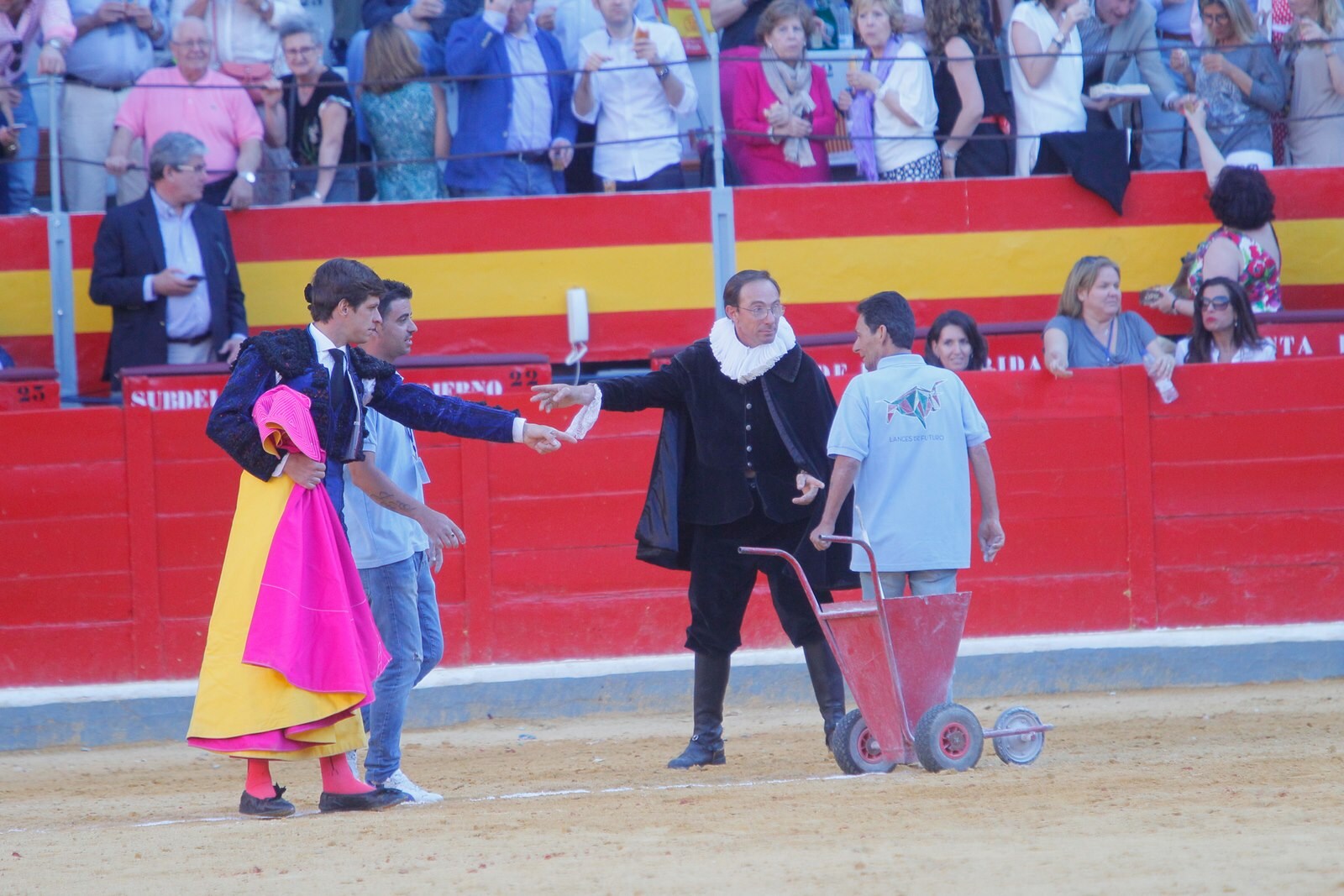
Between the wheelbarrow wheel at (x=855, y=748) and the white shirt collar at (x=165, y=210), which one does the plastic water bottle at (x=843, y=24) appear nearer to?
the white shirt collar at (x=165, y=210)

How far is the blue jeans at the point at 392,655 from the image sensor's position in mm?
5109

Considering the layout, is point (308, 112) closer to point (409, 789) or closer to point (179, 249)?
point (179, 249)

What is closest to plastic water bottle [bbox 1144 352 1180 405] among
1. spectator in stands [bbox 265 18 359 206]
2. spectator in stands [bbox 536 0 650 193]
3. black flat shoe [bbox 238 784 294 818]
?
spectator in stands [bbox 536 0 650 193]

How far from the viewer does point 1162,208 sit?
879 centimetres

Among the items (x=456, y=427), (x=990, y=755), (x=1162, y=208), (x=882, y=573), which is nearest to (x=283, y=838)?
(x=456, y=427)

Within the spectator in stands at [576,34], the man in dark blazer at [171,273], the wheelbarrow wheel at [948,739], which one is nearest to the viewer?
the wheelbarrow wheel at [948,739]

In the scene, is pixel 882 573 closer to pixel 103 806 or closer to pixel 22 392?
pixel 103 806

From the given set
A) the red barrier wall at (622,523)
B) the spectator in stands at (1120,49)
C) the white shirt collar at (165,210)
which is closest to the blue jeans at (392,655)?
the red barrier wall at (622,523)

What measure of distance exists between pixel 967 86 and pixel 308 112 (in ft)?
11.2

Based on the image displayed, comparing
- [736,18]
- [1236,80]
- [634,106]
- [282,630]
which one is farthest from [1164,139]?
[282,630]

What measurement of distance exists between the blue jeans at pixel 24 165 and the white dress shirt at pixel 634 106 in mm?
2831

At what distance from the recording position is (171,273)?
25.4ft

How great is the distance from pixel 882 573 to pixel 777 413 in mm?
653

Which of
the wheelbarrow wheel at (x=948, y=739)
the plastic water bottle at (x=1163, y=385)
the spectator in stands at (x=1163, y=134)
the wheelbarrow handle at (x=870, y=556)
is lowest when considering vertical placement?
the wheelbarrow wheel at (x=948, y=739)
